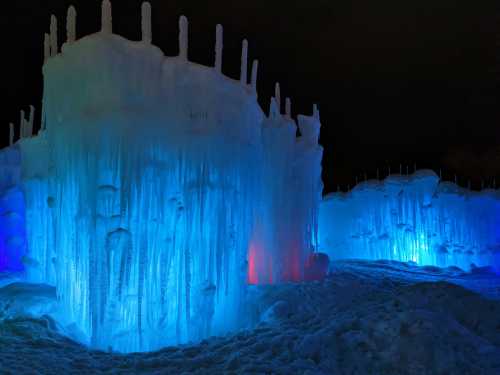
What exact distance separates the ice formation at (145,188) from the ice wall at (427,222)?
1276 cm

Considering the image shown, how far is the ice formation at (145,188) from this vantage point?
9.29 m

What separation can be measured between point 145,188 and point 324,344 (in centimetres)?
451

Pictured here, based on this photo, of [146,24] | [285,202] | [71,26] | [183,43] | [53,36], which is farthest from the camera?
[285,202]

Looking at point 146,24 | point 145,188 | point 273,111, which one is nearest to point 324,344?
point 145,188

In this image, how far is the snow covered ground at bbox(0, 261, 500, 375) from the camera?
271 inches

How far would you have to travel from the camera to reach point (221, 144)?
10477 millimetres

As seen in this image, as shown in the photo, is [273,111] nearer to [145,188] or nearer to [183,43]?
[183,43]

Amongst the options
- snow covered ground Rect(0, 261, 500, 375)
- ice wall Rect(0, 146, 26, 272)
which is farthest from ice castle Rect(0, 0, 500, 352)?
ice wall Rect(0, 146, 26, 272)

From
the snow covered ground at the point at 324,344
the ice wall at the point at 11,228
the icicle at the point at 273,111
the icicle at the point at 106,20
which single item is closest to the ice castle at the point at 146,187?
the icicle at the point at 106,20

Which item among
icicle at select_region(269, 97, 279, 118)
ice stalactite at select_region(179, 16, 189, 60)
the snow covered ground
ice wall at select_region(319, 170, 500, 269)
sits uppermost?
ice stalactite at select_region(179, 16, 189, 60)

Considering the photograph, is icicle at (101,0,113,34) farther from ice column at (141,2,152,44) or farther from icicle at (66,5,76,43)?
icicle at (66,5,76,43)

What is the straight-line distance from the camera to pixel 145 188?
955cm

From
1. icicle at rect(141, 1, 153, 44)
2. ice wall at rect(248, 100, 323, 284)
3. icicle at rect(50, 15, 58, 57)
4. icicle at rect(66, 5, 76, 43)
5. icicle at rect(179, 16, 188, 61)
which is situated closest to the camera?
icicle at rect(141, 1, 153, 44)

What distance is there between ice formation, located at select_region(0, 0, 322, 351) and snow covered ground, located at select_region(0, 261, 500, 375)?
1.06m
